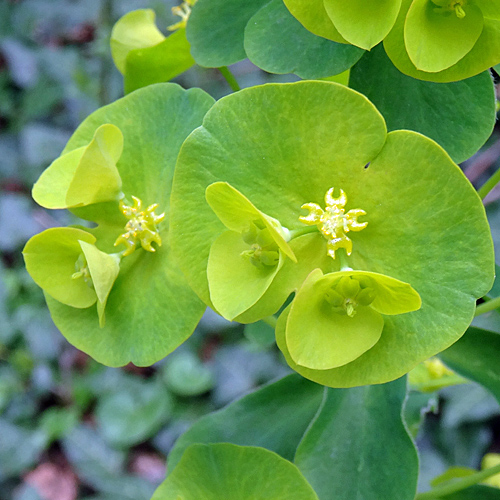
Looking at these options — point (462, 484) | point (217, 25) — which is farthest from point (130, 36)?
point (462, 484)

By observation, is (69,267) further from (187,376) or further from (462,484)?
(187,376)

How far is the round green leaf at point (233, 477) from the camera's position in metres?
0.79

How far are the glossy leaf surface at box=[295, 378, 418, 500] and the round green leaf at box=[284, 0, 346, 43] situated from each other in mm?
608

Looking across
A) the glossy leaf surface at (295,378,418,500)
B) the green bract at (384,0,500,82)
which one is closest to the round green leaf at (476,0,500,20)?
the green bract at (384,0,500,82)

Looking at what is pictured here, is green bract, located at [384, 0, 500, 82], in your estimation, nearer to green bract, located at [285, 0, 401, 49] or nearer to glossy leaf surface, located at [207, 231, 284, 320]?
green bract, located at [285, 0, 401, 49]

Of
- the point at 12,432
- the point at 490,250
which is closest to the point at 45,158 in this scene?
the point at 12,432

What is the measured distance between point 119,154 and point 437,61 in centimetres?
44

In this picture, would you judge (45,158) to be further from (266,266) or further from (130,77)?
(266,266)

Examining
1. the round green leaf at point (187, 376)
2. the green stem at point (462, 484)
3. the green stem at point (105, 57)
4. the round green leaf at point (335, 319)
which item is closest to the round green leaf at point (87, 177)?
the round green leaf at point (335, 319)

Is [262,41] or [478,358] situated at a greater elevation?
[262,41]

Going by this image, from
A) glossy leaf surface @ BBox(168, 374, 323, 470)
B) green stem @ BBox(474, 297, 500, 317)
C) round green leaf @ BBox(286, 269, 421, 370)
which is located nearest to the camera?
round green leaf @ BBox(286, 269, 421, 370)

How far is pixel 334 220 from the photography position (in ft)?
2.14

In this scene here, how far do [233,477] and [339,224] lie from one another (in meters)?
0.43

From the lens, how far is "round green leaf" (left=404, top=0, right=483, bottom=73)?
0.66 meters
